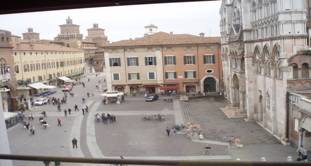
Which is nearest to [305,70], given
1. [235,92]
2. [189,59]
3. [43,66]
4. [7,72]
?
[235,92]

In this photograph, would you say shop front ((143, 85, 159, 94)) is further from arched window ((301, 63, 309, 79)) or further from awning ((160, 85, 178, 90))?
arched window ((301, 63, 309, 79))

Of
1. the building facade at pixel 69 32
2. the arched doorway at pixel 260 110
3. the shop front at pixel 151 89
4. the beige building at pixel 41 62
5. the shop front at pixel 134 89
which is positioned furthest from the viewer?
the building facade at pixel 69 32

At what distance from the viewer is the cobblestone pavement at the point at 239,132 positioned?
14.2 meters

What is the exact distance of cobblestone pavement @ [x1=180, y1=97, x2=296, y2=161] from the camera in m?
14.2

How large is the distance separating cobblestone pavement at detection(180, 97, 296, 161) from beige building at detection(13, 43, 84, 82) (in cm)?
1969

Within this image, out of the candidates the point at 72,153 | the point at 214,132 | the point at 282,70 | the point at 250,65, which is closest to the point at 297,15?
the point at 282,70

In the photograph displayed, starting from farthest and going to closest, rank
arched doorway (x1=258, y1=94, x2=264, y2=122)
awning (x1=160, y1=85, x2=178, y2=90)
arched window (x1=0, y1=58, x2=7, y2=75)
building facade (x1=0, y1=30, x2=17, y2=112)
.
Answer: awning (x1=160, y1=85, x2=178, y2=90) → arched window (x1=0, y1=58, x2=7, y2=75) → building facade (x1=0, y1=30, x2=17, y2=112) → arched doorway (x1=258, y1=94, x2=264, y2=122)

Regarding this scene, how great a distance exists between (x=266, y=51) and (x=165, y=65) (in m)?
16.7

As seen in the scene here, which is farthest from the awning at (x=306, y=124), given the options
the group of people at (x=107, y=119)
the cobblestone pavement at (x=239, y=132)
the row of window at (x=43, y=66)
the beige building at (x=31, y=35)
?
the beige building at (x=31, y=35)

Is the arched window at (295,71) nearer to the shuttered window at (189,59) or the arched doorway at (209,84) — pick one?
the arched doorway at (209,84)

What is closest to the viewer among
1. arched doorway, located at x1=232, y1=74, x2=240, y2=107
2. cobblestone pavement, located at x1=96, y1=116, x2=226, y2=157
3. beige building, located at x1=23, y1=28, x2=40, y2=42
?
cobblestone pavement, located at x1=96, y1=116, x2=226, y2=157

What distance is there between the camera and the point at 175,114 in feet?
76.7

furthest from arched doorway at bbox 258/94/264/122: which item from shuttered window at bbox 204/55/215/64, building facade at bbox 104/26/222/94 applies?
shuttered window at bbox 204/55/215/64

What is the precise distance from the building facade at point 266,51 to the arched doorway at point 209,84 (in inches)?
315
